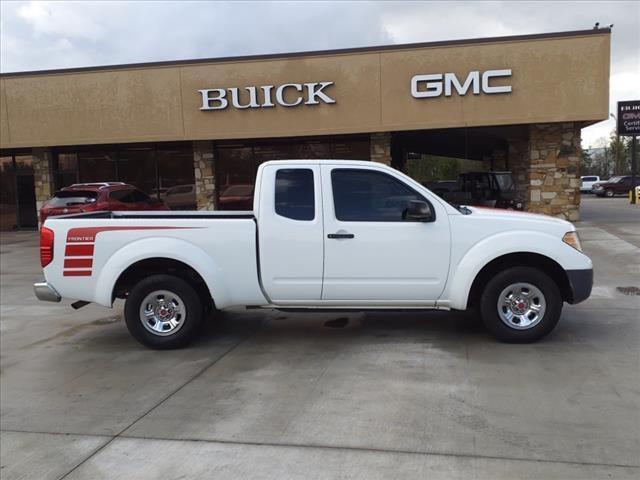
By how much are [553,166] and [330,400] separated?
1476 cm

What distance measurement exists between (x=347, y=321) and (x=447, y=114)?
437 inches

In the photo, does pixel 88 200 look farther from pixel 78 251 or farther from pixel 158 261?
pixel 158 261

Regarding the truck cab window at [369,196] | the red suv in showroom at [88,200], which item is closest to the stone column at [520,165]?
the red suv in showroom at [88,200]

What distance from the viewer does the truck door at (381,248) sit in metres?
5.92

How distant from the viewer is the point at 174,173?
20.8 metres

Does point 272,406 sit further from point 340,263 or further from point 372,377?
point 340,263

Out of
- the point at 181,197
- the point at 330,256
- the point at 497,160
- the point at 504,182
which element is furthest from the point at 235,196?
the point at 330,256

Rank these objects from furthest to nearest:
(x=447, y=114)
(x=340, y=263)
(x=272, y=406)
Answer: (x=447, y=114) < (x=340, y=263) < (x=272, y=406)

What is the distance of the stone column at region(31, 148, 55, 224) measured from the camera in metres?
20.6

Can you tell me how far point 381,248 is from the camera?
5.92 m

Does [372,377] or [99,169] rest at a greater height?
[99,169]

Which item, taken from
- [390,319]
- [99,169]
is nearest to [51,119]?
[99,169]

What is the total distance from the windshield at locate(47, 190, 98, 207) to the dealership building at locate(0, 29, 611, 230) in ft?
12.4

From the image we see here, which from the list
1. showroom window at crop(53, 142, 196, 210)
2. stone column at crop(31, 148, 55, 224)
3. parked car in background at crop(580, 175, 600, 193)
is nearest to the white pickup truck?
showroom window at crop(53, 142, 196, 210)
